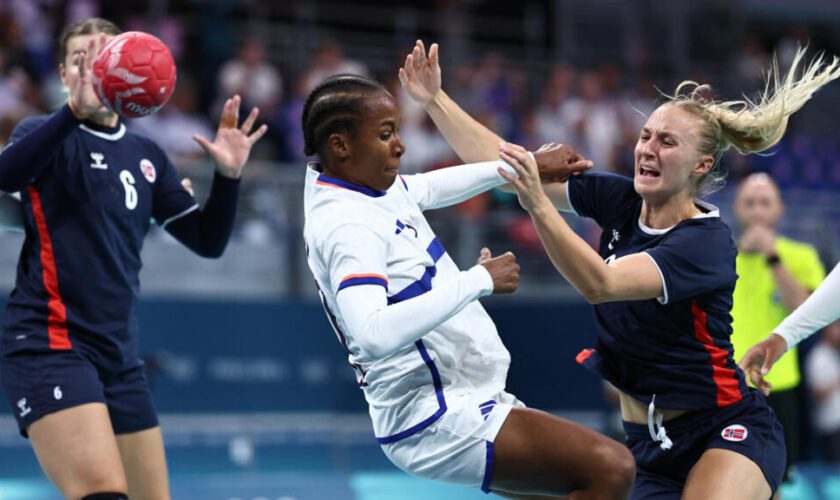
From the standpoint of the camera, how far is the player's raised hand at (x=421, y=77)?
489cm

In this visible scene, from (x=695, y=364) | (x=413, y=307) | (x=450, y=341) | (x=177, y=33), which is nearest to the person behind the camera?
(x=413, y=307)

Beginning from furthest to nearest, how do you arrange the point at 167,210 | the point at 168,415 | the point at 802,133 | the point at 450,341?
the point at 802,133 → the point at 168,415 → the point at 167,210 → the point at 450,341

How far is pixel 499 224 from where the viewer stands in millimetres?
11188

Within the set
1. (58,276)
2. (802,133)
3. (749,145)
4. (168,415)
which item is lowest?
(168,415)

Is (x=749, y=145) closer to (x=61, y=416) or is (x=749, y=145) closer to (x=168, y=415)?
(x=61, y=416)

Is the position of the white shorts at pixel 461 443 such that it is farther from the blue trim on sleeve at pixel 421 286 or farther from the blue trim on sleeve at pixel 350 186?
the blue trim on sleeve at pixel 350 186

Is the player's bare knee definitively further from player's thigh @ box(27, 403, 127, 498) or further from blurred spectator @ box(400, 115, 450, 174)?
blurred spectator @ box(400, 115, 450, 174)

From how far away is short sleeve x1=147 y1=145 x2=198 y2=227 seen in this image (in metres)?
5.19

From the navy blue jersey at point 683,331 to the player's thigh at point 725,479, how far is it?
0.71 feet

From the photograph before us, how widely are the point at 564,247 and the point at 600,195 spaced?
2.98 ft

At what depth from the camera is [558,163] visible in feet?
15.8

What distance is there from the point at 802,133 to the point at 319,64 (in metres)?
8.22

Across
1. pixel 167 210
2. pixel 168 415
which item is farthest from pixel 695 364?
pixel 168 415

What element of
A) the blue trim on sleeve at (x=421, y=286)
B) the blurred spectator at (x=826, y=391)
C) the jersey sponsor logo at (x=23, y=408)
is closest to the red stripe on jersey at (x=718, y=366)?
the blue trim on sleeve at (x=421, y=286)
